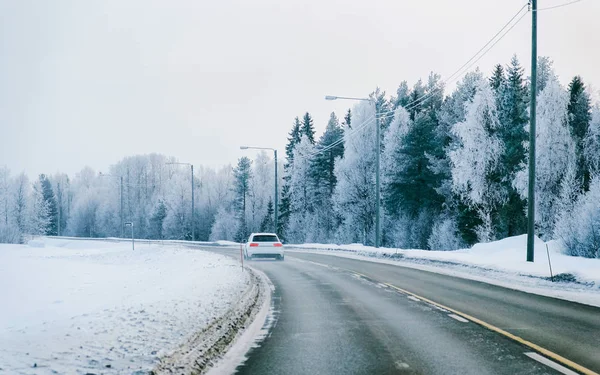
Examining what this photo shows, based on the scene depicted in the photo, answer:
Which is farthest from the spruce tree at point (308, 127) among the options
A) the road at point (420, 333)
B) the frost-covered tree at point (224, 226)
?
the road at point (420, 333)

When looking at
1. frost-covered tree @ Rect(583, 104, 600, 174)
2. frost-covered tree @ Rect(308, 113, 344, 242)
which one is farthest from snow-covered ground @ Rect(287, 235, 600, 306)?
frost-covered tree @ Rect(308, 113, 344, 242)

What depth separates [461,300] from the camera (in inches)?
504

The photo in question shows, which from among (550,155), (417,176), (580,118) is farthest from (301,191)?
(550,155)

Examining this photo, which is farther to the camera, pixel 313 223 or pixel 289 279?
pixel 313 223

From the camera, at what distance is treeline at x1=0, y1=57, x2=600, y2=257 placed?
3725 centimetres

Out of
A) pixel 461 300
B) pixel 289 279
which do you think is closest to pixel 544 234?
pixel 289 279

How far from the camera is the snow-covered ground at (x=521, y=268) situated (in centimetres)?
1424

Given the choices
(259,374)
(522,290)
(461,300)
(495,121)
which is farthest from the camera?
(495,121)

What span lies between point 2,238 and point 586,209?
69950mm

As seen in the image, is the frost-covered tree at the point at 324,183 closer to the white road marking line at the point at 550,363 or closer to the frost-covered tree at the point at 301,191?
the frost-covered tree at the point at 301,191

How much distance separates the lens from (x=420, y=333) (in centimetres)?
875

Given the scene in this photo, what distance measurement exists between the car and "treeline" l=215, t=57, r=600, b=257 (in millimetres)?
10896

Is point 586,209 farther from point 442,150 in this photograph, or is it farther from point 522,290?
point 442,150

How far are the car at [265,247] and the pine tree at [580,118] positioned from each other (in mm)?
21355
